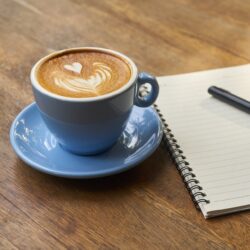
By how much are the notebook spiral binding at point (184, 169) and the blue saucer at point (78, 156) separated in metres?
0.02

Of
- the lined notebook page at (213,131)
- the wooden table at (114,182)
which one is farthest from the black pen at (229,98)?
the wooden table at (114,182)

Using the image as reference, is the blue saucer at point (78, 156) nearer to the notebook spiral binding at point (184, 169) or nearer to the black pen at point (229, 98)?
the notebook spiral binding at point (184, 169)

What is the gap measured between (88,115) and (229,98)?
284mm

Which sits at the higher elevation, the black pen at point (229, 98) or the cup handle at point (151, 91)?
the cup handle at point (151, 91)

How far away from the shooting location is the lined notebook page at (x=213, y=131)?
0.57m

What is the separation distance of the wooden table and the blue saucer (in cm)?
2

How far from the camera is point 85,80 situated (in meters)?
0.60

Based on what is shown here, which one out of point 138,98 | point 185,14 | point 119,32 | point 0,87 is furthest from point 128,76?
point 185,14

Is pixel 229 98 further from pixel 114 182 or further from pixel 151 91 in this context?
pixel 114 182

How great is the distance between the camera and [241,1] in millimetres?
1113

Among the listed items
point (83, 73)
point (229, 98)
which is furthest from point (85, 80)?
point (229, 98)

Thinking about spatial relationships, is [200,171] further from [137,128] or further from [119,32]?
[119,32]

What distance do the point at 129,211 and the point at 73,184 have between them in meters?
0.09

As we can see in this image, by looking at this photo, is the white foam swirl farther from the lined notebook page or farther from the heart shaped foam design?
the lined notebook page
